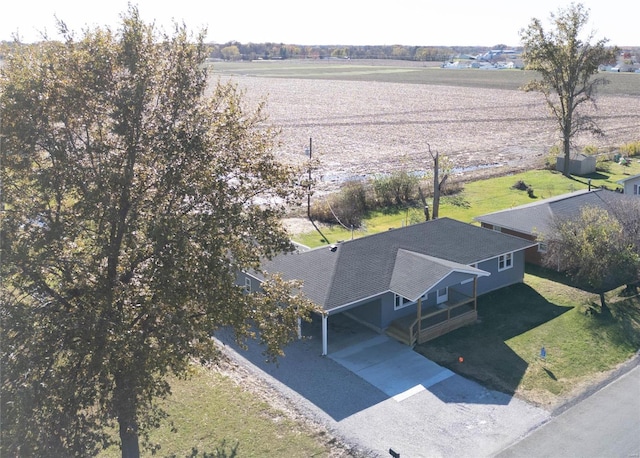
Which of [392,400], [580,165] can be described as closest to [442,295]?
[392,400]

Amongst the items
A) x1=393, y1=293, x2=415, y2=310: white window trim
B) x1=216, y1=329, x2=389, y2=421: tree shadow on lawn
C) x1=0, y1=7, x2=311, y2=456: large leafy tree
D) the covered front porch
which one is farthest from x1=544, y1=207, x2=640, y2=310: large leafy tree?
x1=0, y1=7, x2=311, y2=456: large leafy tree

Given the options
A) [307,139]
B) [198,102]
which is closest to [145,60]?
[198,102]

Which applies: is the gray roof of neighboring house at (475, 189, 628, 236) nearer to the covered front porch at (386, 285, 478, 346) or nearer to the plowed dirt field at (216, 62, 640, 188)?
the covered front porch at (386, 285, 478, 346)

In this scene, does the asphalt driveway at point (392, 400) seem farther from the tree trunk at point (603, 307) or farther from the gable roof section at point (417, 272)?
the tree trunk at point (603, 307)

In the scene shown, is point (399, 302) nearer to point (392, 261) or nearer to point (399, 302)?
point (399, 302)

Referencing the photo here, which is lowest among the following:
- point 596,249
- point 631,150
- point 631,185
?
point 631,150

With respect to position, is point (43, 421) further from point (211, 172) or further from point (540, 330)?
point (540, 330)
